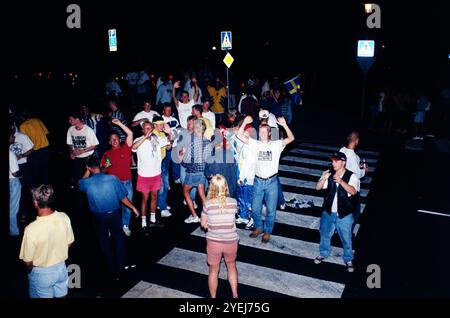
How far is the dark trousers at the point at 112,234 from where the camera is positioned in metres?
5.95

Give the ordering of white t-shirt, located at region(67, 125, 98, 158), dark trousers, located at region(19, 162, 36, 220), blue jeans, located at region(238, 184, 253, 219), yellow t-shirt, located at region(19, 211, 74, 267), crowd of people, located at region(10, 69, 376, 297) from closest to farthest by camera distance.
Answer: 1. yellow t-shirt, located at region(19, 211, 74, 267)
2. crowd of people, located at region(10, 69, 376, 297)
3. blue jeans, located at region(238, 184, 253, 219)
4. dark trousers, located at region(19, 162, 36, 220)
5. white t-shirt, located at region(67, 125, 98, 158)

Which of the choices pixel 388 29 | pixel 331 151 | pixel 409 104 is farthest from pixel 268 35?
pixel 331 151

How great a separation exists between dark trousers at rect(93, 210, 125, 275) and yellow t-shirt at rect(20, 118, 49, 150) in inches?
146

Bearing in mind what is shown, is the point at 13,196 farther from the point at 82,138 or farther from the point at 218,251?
the point at 218,251

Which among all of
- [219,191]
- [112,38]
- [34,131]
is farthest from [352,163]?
[112,38]

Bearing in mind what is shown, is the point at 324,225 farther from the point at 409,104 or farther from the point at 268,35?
the point at 268,35

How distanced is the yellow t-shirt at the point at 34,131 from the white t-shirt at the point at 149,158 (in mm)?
2674

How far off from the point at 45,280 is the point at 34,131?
490 centimetres

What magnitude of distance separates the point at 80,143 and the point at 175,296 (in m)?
4.37

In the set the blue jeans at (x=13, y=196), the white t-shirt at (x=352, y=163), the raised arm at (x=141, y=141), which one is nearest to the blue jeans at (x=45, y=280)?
the blue jeans at (x=13, y=196)

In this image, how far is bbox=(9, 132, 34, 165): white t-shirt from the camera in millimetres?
7766

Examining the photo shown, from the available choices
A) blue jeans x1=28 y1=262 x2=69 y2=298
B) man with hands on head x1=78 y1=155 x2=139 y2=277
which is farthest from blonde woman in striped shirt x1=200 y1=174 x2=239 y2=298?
blue jeans x1=28 y1=262 x2=69 y2=298

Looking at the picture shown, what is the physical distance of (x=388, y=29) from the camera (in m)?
36.4

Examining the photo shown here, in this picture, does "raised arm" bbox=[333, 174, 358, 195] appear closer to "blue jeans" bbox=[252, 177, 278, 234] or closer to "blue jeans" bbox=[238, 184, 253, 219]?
"blue jeans" bbox=[252, 177, 278, 234]
